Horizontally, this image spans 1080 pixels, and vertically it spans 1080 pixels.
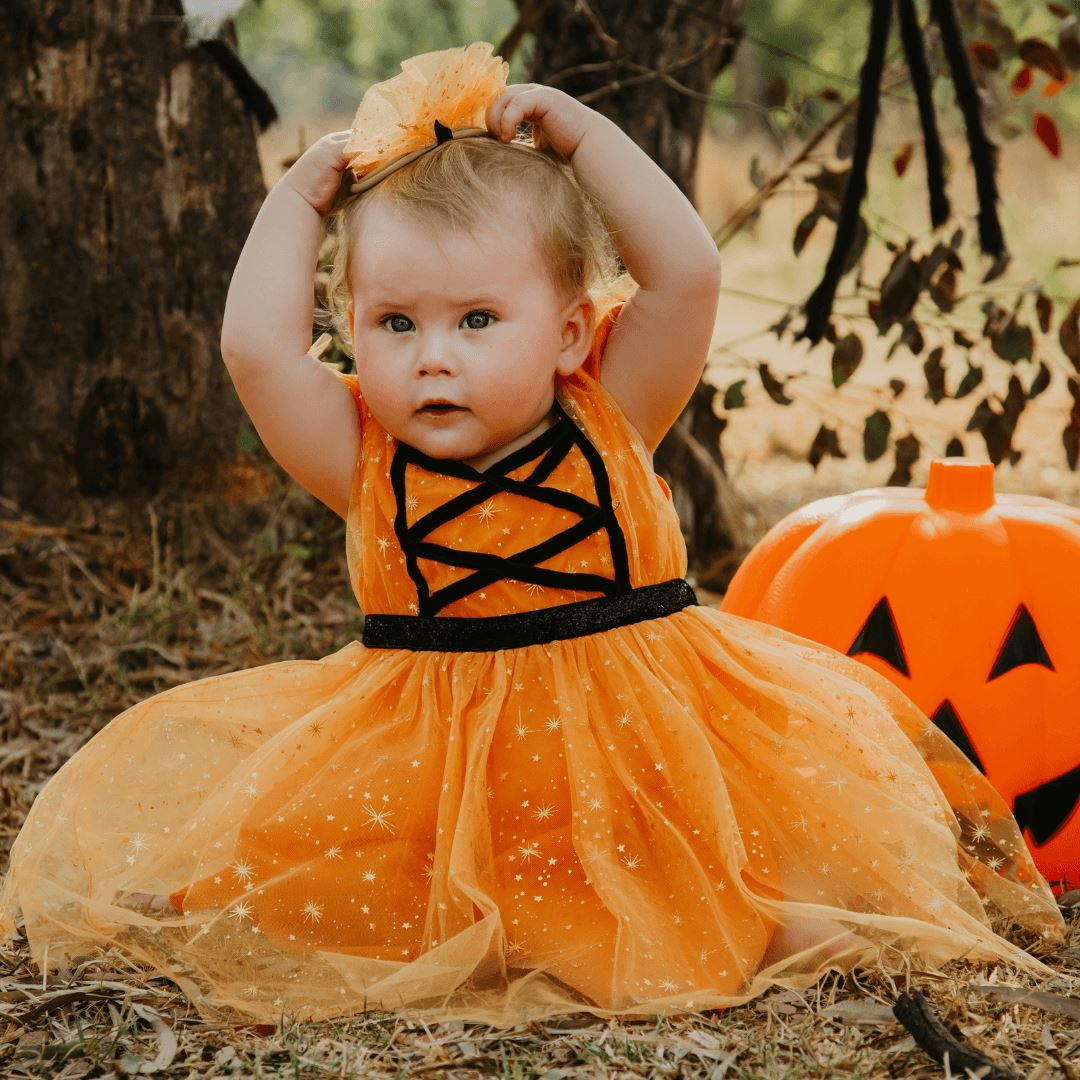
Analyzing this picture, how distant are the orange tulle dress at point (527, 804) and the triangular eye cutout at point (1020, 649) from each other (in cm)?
20

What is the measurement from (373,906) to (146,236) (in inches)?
82.5

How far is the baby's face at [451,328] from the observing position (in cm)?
190

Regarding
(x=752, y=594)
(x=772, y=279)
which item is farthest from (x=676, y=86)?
(x=772, y=279)

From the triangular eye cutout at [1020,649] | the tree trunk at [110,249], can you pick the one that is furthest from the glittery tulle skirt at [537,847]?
the tree trunk at [110,249]

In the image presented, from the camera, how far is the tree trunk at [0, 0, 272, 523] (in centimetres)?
334

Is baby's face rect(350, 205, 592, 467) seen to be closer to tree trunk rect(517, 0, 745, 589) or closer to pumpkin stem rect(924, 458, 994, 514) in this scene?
pumpkin stem rect(924, 458, 994, 514)

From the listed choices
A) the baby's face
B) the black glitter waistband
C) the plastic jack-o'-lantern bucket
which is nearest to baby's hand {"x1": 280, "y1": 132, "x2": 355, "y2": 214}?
the baby's face

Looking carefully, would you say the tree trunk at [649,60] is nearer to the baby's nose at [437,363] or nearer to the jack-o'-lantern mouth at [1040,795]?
the jack-o'-lantern mouth at [1040,795]

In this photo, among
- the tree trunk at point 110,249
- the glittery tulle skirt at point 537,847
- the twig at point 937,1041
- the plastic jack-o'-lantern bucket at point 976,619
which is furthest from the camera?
the tree trunk at point 110,249

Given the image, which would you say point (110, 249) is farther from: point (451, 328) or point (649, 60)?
point (451, 328)

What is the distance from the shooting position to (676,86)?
352 cm

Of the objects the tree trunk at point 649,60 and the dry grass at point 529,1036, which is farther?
the tree trunk at point 649,60

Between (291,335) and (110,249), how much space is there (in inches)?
62.3

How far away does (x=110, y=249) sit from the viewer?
11.1 ft
